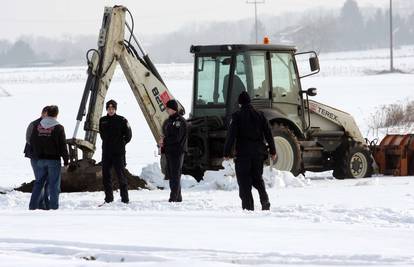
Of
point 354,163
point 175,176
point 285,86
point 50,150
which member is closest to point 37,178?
point 50,150

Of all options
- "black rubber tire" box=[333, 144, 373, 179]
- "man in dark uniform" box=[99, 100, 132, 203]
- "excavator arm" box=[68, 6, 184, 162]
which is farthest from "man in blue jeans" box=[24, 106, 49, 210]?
"black rubber tire" box=[333, 144, 373, 179]

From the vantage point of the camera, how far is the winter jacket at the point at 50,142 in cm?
1398

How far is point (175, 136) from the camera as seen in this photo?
14.6 meters

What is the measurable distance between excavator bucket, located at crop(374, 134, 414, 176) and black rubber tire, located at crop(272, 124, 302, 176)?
10.6 ft

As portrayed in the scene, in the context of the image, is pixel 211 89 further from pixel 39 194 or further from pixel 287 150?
pixel 39 194

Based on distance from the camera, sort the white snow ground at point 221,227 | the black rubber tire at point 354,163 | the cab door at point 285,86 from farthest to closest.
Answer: the black rubber tire at point 354,163 → the cab door at point 285,86 → the white snow ground at point 221,227

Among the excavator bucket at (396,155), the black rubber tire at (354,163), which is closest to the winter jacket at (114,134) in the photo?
the black rubber tire at (354,163)

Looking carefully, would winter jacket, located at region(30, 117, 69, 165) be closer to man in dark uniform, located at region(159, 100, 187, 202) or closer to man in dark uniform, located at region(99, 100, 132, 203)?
man in dark uniform, located at region(99, 100, 132, 203)

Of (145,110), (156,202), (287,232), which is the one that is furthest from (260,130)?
(145,110)

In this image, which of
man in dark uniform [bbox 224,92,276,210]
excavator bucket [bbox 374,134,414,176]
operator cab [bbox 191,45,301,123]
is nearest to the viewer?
man in dark uniform [bbox 224,92,276,210]

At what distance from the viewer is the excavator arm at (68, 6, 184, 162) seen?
17.6m

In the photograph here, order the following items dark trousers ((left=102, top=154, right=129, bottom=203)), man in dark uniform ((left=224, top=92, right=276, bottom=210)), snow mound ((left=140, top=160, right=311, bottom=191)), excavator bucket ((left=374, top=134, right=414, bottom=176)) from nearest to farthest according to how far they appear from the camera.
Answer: man in dark uniform ((left=224, top=92, right=276, bottom=210)) → dark trousers ((left=102, top=154, right=129, bottom=203)) → snow mound ((left=140, top=160, right=311, bottom=191)) → excavator bucket ((left=374, top=134, right=414, bottom=176))

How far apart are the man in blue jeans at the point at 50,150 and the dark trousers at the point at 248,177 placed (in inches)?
91.1

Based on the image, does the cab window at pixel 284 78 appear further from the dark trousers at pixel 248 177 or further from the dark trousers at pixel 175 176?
the dark trousers at pixel 248 177
